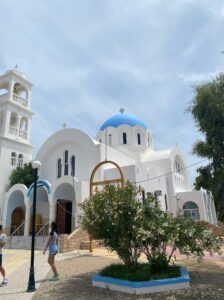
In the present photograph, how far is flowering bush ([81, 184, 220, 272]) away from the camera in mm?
6797

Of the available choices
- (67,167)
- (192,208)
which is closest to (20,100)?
(67,167)

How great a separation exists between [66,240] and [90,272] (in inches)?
251

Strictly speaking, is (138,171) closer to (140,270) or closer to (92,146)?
(92,146)

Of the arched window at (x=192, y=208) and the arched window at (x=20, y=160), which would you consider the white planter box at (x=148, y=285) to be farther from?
the arched window at (x=20, y=160)

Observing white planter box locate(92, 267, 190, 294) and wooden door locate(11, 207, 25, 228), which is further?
wooden door locate(11, 207, 25, 228)

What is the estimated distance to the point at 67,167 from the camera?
23.6 metres

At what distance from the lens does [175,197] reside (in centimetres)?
2444

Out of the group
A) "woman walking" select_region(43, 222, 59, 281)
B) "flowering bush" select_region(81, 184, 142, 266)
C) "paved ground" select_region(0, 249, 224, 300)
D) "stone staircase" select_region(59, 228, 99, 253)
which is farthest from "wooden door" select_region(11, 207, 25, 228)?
"flowering bush" select_region(81, 184, 142, 266)

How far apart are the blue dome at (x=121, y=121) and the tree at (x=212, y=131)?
20.5m

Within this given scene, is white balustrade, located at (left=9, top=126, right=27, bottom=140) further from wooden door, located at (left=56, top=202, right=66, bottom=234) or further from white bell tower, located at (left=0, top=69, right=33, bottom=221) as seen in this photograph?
wooden door, located at (left=56, top=202, right=66, bottom=234)

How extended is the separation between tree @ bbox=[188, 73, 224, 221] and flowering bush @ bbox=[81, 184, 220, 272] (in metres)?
2.31

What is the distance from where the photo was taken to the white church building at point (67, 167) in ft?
67.1

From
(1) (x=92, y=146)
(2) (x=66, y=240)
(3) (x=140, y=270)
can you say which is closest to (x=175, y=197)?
(1) (x=92, y=146)

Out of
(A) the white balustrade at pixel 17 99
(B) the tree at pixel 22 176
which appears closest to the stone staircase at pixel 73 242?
(B) the tree at pixel 22 176
